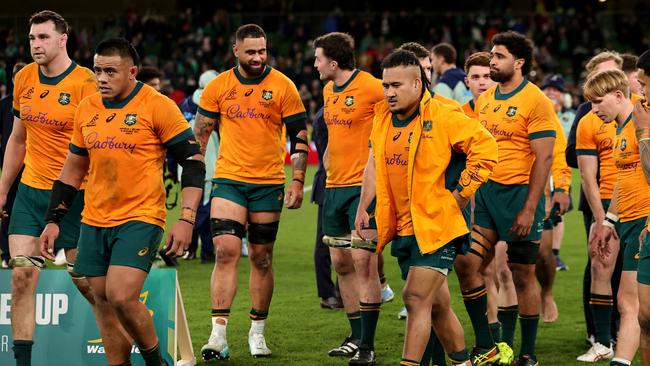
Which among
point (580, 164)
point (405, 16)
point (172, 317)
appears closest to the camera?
point (172, 317)

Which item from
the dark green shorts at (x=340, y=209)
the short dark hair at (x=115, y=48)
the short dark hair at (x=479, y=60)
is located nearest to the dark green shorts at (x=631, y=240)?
the dark green shorts at (x=340, y=209)

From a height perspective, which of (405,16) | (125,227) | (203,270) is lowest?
(203,270)

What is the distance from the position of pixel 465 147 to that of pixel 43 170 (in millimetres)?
2907

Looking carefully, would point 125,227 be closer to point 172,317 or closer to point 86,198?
point 86,198

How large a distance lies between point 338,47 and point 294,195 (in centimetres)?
116

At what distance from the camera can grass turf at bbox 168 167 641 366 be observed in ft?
29.5

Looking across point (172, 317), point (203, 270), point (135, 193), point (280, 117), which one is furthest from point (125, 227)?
point (203, 270)

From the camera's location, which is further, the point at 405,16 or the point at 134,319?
the point at 405,16

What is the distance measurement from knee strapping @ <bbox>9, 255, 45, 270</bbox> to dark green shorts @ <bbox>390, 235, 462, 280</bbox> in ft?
7.86

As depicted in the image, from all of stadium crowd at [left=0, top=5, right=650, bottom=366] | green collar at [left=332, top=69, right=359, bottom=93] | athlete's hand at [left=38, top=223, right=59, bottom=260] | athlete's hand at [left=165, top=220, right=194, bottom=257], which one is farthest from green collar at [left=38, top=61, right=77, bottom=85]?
green collar at [left=332, top=69, right=359, bottom=93]

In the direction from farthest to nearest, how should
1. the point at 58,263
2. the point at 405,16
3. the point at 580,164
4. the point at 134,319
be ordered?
the point at 405,16
the point at 58,263
the point at 580,164
the point at 134,319

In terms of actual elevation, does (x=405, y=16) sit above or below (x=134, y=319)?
above

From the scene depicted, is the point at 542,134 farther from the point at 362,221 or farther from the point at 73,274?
the point at 73,274

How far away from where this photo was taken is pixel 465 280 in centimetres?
813
